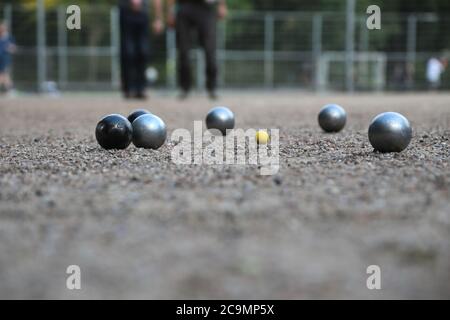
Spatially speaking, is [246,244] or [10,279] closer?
[10,279]

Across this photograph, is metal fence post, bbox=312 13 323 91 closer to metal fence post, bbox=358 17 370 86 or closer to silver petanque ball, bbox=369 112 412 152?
metal fence post, bbox=358 17 370 86

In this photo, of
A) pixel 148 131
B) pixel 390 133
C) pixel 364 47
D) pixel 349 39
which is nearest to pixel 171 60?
pixel 349 39

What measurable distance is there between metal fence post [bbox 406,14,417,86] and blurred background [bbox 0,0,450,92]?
0.04 m

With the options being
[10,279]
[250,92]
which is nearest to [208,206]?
[10,279]

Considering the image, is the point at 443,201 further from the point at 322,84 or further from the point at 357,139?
the point at 322,84

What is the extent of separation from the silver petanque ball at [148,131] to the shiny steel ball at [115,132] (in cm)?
8

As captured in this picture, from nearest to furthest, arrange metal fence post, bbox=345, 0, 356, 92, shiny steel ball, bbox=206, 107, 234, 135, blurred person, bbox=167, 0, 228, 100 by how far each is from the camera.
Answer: shiny steel ball, bbox=206, 107, 234, 135 → blurred person, bbox=167, 0, 228, 100 → metal fence post, bbox=345, 0, 356, 92

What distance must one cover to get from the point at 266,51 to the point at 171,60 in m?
3.34

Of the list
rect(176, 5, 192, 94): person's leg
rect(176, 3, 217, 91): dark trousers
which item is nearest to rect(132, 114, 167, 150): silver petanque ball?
rect(176, 3, 217, 91): dark trousers

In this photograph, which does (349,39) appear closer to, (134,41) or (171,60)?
(171,60)

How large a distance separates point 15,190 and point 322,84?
2111cm

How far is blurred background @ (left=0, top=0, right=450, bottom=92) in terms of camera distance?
22312 millimetres

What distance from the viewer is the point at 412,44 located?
76.9 ft
